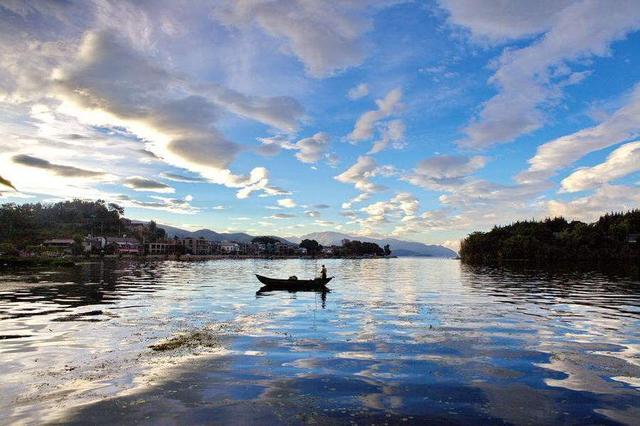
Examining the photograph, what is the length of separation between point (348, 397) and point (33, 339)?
20739 millimetres

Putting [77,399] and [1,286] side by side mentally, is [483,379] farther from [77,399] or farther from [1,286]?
[1,286]

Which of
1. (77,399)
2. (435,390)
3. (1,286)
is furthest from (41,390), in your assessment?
(1,286)

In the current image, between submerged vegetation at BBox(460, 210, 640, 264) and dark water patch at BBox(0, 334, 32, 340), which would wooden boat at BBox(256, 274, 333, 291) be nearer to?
dark water patch at BBox(0, 334, 32, 340)

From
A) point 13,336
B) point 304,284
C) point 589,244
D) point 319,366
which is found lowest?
point 319,366

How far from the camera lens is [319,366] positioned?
20031 mm

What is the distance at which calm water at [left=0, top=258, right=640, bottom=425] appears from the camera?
14258mm

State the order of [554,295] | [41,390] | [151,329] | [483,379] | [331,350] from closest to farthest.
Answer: [41,390], [483,379], [331,350], [151,329], [554,295]

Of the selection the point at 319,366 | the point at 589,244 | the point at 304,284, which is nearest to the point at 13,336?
the point at 319,366

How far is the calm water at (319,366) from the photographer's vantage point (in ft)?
46.8

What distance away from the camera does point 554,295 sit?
5372 centimetres

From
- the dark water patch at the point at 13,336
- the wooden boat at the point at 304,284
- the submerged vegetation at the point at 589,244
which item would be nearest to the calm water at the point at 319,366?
the dark water patch at the point at 13,336

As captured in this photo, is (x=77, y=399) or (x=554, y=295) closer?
(x=77, y=399)

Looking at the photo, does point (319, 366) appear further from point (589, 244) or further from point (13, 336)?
point (589, 244)

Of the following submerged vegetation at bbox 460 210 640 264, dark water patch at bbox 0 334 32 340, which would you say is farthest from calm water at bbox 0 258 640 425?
submerged vegetation at bbox 460 210 640 264
